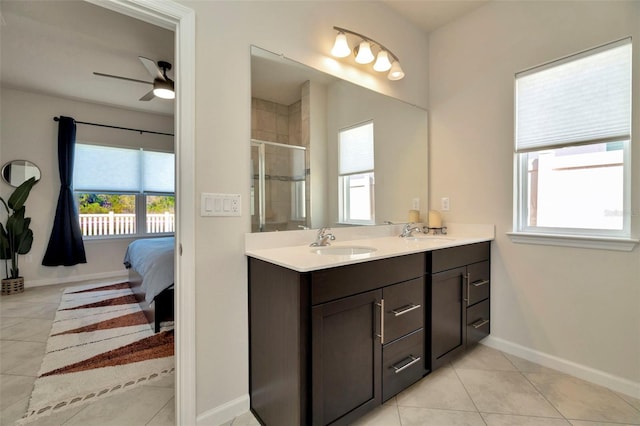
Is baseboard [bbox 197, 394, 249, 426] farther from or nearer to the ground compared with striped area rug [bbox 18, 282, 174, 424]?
farther from the ground

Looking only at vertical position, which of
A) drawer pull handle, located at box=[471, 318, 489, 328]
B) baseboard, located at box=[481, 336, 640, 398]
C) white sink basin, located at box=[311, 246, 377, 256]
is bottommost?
baseboard, located at box=[481, 336, 640, 398]

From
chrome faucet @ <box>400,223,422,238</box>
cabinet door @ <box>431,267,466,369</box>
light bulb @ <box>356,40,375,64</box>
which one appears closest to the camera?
cabinet door @ <box>431,267,466,369</box>

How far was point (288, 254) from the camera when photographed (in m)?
1.38

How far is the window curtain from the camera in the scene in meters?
3.81

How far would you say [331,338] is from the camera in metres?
1.17

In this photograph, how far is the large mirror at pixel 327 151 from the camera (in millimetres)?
1574

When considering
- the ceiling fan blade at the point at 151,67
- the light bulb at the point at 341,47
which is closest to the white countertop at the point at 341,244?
the light bulb at the point at 341,47

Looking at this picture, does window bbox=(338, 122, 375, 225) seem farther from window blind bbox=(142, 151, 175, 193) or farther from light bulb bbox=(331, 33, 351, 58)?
window blind bbox=(142, 151, 175, 193)

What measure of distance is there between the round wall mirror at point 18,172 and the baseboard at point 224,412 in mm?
4348

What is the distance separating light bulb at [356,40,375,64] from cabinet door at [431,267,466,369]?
153 cm

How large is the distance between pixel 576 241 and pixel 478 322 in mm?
834

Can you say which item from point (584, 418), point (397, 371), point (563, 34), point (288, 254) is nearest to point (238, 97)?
point (288, 254)

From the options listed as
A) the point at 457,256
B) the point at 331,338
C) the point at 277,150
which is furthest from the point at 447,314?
the point at 277,150

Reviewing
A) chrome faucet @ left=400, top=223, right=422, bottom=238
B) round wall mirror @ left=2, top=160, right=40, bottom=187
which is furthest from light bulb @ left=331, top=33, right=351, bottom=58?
round wall mirror @ left=2, top=160, right=40, bottom=187
